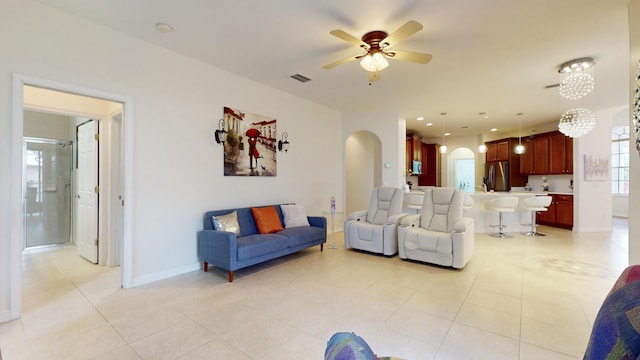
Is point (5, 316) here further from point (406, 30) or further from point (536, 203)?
point (536, 203)

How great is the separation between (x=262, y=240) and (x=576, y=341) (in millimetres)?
3134

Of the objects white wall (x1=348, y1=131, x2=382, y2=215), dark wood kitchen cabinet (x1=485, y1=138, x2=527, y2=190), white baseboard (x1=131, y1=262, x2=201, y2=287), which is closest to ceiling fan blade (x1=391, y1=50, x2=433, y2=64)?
white baseboard (x1=131, y1=262, x2=201, y2=287)

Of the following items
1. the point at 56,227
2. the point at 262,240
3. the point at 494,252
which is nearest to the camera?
the point at 262,240

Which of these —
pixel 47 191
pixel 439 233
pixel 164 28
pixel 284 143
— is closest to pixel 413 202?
pixel 439 233

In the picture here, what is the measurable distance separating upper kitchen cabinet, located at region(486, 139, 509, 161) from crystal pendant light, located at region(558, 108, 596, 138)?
431 centimetres

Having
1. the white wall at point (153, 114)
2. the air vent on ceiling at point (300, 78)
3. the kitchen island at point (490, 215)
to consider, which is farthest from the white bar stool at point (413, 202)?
the air vent on ceiling at point (300, 78)

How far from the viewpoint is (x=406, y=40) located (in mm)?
3172

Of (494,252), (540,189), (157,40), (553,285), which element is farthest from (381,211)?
(540,189)

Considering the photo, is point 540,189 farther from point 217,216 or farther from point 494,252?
point 217,216

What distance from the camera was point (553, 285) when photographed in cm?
319

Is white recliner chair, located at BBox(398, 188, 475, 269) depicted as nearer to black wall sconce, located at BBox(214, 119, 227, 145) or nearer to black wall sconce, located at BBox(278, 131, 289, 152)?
black wall sconce, located at BBox(278, 131, 289, 152)

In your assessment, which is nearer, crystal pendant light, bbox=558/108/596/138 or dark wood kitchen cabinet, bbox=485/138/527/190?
crystal pendant light, bbox=558/108/596/138

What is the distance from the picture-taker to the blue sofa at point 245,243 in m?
3.35

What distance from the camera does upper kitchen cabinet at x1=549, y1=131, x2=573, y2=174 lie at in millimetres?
6770
